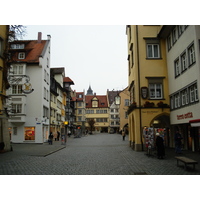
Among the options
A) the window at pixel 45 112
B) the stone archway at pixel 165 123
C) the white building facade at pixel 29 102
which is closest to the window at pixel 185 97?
the stone archway at pixel 165 123

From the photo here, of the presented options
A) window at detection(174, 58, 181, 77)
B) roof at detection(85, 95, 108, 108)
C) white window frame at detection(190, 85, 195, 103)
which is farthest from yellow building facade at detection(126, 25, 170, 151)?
roof at detection(85, 95, 108, 108)

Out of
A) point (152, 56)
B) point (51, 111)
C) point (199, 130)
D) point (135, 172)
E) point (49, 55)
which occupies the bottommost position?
point (135, 172)

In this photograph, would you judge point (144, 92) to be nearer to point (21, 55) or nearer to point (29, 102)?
point (29, 102)

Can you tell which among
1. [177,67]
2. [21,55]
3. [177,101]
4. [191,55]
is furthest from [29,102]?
[191,55]

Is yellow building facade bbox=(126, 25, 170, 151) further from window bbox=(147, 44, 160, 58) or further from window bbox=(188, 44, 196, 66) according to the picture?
window bbox=(188, 44, 196, 66)

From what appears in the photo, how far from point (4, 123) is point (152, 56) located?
47.1 feet

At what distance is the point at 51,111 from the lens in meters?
45.0

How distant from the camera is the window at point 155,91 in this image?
23.1 metres

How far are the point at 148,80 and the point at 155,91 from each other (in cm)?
119

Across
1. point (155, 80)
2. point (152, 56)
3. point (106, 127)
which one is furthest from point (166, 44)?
point (106, 127)

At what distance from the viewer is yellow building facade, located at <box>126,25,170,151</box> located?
73.6 ft

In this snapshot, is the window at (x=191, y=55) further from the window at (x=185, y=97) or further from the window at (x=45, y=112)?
the window at (x=45, y=112)

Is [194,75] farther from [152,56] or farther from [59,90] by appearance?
[59,90]

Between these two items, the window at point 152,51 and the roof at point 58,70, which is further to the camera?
the roof at point 58,70
